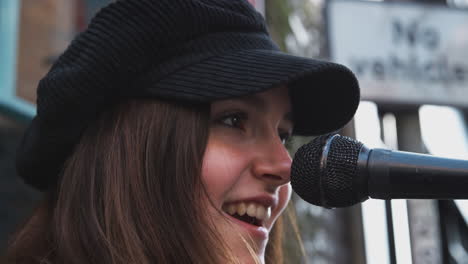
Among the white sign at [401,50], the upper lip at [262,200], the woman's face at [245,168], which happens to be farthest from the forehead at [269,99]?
the white sign at [401,50]

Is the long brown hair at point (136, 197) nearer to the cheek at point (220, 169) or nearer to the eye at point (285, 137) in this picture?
the cheek at point (220, 169)

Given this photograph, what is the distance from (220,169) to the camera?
148 centimetres

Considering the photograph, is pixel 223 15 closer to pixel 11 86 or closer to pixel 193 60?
pixel 193 60

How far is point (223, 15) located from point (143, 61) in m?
0.23

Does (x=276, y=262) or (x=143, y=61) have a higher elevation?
(x=143, y=61)

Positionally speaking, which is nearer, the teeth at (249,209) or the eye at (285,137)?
the teeth at (249,209)

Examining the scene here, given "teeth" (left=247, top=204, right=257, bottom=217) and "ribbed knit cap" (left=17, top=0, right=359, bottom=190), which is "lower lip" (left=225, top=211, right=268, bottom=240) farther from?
"ribbed knit cap" (left=17, top=0, right=359, bottom=190)

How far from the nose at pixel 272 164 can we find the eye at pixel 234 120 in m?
0.07

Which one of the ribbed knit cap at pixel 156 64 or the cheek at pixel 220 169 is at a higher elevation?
the ribbed knit cap at pixel 156 64

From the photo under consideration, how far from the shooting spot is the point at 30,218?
1683 millimetres

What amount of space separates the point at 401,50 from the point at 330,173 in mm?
1594

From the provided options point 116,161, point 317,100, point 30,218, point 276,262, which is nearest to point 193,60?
point 116,161

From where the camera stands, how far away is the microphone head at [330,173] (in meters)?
1.21

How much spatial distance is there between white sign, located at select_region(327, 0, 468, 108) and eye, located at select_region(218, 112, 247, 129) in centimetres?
107
